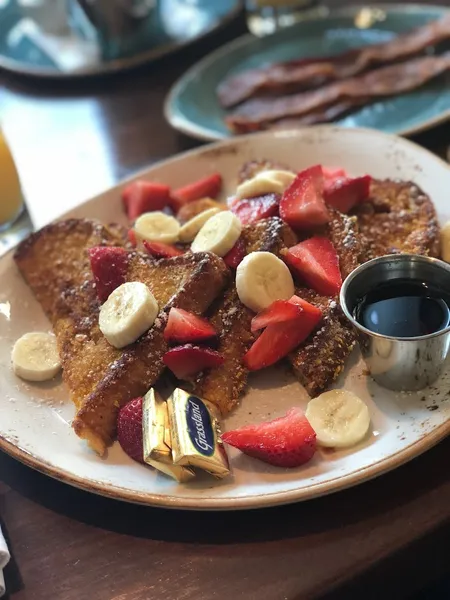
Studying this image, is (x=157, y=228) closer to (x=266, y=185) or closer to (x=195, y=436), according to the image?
(x=266, y=185)

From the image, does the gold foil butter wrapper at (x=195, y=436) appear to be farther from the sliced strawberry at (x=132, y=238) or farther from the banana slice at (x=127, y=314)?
the sliced strawberry at (x=132, y=238)

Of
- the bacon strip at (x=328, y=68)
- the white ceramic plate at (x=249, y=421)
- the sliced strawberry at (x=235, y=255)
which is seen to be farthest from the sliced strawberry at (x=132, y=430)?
the bacon strip at (x=328, y=68)

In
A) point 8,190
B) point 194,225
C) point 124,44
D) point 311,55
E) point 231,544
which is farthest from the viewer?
point 124,44

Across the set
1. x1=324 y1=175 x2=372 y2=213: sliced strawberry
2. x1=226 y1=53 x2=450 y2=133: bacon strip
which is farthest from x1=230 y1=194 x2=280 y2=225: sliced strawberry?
x1=226 y1=53 x2=450 y2=133: bacon strip

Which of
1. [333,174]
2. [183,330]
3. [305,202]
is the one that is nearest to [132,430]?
[183,330]

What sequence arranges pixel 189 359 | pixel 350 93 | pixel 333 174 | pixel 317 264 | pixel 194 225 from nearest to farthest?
pixel 189 359
pixel 317 264
pixel 194 225
pixel 333 174
pixel 350 93
